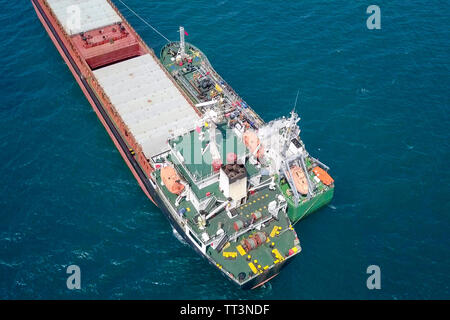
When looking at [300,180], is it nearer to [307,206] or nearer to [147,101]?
[307,206]


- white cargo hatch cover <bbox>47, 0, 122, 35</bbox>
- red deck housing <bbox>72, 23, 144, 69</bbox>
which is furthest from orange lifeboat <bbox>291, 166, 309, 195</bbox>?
white cargo hatch cover <bbox>47, 0, 122, 35</bbox>

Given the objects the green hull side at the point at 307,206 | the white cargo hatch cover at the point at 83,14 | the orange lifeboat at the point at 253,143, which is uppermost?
the white cargo hatch cover at the point at 83,14

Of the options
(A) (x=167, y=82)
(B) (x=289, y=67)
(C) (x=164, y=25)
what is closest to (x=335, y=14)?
(B) (x=289, y=67)

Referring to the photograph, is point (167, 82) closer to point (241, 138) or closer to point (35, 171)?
point (241, 138)

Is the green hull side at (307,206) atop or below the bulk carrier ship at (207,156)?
below

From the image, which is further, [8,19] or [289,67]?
[8,19]

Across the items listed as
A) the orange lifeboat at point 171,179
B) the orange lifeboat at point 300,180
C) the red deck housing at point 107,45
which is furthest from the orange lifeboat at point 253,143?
the red deck housing at point 107,45

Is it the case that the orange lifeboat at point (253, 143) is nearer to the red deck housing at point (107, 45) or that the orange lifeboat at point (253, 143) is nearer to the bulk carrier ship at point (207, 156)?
the bulk carrier ship at point (207, 156)
